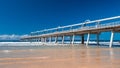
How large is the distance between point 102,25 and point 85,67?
1226 inches

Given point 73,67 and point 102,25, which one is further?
point 102,25

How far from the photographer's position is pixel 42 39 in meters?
82.9

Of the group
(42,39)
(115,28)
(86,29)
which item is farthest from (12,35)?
(115,28)

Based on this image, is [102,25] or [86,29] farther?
[86,29]

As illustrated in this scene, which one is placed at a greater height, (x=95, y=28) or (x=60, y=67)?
(x=95, y=28)

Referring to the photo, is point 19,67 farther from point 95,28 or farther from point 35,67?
point 95,28

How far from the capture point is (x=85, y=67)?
1059cm

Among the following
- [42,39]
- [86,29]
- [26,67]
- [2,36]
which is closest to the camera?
[26,67]

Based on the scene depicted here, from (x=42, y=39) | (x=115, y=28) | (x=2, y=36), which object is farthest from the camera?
(x=2, y=36)

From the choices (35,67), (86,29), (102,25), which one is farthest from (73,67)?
(86,29)

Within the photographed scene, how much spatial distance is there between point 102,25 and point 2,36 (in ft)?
407

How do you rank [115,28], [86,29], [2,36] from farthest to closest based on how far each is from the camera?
[2,36]
[86,29]
[115,28]

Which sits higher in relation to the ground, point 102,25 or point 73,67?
point 102,25

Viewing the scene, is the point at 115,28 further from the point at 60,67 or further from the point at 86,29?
the point at 60,67
